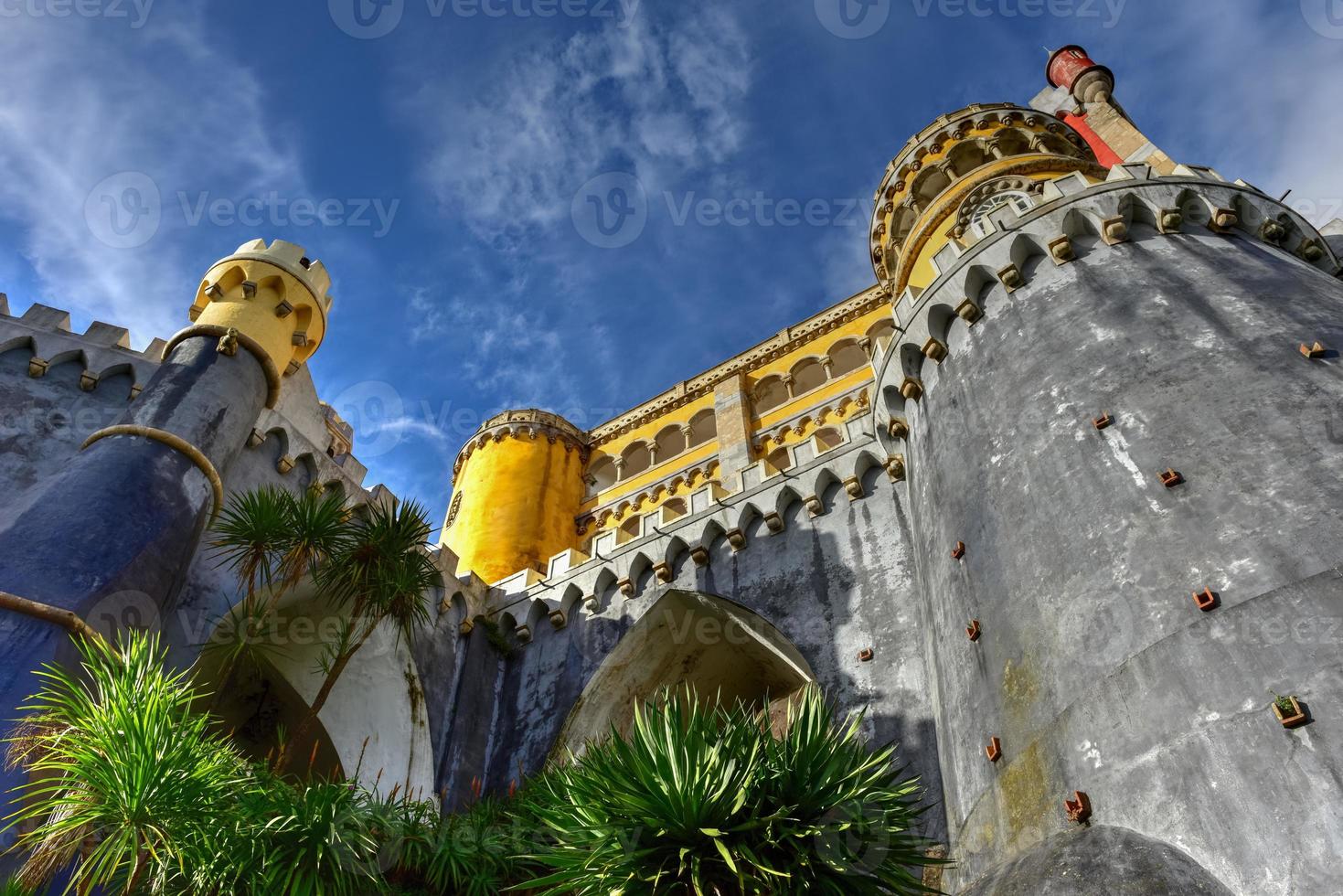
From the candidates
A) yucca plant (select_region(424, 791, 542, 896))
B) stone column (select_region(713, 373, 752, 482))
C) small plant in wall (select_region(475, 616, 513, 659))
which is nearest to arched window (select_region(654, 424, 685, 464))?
stone column (select_region(713, 373, 752, 482))

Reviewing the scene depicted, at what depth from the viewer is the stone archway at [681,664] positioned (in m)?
14.7

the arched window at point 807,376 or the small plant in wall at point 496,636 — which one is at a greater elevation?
the arched window at point 807,376

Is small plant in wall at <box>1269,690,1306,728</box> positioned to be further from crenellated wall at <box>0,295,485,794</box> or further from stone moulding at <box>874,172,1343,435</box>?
crenellated wall at <box>0,295,485,794</box>

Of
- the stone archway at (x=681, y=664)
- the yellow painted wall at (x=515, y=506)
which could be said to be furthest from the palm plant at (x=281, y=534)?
the yellow painted wall at (x=515, y=506)

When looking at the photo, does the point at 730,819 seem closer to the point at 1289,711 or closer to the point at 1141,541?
the point at 1289,711

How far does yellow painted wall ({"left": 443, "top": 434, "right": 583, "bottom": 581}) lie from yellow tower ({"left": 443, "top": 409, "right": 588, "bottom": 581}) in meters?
0.02

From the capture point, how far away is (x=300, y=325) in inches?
637

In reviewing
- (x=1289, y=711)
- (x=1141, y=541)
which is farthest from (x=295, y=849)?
(x=1141, y=541)

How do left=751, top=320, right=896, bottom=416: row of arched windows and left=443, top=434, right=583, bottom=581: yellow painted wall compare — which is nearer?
left=443, top=434, right=583, bottom=581: yellow painted wall

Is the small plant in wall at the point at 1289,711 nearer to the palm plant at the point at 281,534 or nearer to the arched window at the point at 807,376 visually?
the palm plant at the point at 281,534

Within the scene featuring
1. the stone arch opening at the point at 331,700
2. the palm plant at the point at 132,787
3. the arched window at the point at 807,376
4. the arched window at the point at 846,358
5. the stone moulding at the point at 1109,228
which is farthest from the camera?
the arched window at the point at 807,376

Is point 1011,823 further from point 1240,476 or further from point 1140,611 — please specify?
point 1240,476

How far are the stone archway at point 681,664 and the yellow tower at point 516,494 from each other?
8.30 m

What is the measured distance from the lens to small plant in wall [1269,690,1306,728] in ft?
20.9
